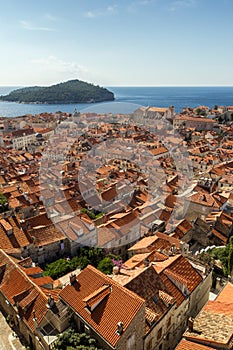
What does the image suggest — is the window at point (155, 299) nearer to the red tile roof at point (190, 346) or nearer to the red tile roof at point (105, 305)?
the red tile roof at point (105, 305)

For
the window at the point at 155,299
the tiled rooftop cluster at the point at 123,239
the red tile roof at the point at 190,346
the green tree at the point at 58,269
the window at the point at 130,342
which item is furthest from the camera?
the green tree at the point at 58,269

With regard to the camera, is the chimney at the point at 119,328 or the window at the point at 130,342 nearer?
the chimney at the point at 119,328

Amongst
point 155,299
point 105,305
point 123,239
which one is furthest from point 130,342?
point 123,239

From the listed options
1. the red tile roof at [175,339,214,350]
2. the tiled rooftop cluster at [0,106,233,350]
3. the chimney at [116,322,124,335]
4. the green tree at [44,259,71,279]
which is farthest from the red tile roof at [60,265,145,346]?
the green tree at [44,259,71,279]

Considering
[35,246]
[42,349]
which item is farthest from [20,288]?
[35,246]

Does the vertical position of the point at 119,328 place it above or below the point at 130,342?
above

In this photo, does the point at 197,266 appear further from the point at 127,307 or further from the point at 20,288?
the point at 20,288

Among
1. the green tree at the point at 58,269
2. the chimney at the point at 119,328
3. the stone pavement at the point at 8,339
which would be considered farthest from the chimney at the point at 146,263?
the stone pavement at the point at 8,339

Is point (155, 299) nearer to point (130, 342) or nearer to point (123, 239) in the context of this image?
point (130, 342)
